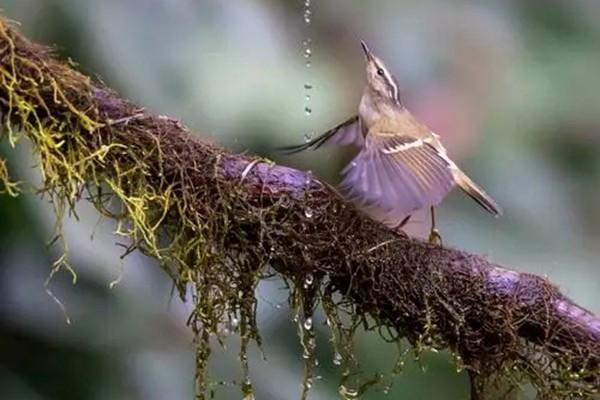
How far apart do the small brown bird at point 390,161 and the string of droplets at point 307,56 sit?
0.10m

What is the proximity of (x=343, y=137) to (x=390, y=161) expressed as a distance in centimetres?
25

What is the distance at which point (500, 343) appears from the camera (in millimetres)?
1394

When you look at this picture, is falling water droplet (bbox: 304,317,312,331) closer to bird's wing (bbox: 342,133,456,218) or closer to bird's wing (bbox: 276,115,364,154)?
bird's wing (bbox: 342,133,456,218)

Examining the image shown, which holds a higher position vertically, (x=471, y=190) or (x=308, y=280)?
(x=471, y=190)

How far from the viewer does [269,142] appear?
1.76 metres

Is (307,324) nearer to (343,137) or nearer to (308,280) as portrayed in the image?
(308,280)

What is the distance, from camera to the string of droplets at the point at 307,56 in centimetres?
177

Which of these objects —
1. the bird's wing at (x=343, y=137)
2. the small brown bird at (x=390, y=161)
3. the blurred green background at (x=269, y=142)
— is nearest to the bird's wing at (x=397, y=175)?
the small brown bird at (x=390, y=161)

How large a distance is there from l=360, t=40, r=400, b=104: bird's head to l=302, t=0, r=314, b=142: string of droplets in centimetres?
11

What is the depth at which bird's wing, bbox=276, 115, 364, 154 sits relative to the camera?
161 cm

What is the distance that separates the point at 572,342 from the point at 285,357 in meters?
0.61

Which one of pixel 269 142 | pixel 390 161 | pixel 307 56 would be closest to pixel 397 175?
pixel 390 161

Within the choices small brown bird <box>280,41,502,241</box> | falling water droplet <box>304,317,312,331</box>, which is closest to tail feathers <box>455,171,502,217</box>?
small brown bird <box>280,41,502,241</box>

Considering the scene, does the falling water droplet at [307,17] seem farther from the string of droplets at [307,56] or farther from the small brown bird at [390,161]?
the small brown bird at [390,161]
